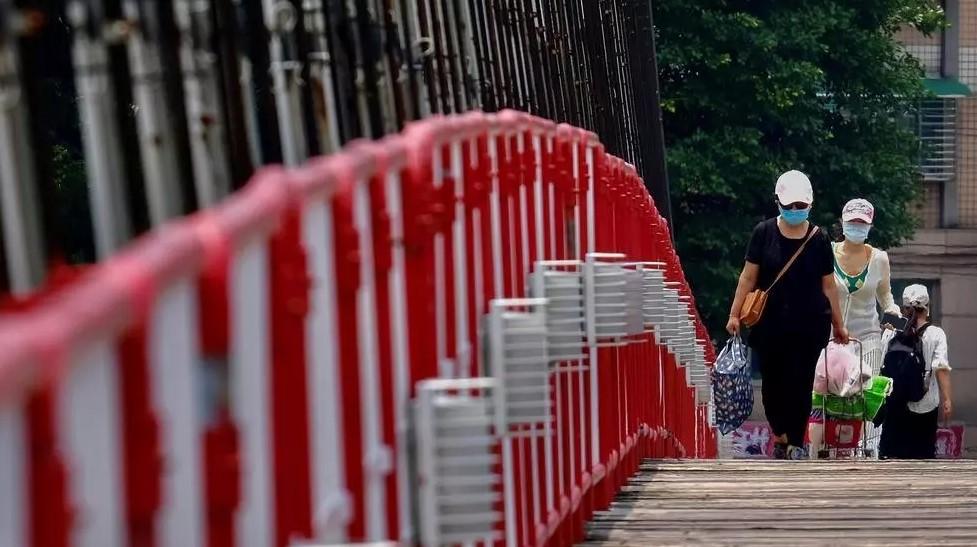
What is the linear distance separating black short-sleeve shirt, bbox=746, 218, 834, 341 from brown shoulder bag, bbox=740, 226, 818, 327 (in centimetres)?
2

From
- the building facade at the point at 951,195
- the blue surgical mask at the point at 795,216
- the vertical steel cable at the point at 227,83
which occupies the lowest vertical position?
the building facade at the point at 951,195

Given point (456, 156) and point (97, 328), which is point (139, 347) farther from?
point (456, 156)

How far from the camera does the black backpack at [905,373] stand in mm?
17359

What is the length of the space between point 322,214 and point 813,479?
6567 millimetres

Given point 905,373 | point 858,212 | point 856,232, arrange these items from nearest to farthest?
1. point 856,232
2. point 858,212
3. point 905,373

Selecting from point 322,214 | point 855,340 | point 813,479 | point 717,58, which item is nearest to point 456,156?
point 322,214

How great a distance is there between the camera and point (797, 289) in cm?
1355

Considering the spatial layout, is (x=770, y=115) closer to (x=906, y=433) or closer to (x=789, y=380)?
(x=906, y=433)

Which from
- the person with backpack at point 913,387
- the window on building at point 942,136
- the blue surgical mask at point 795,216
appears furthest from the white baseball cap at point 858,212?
the window on building at point 942,136

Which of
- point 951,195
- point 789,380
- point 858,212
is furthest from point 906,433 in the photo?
point 951,195

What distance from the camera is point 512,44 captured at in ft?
34.9

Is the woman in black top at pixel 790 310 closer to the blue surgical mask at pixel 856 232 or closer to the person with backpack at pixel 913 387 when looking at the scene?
the blue surgical mask at pixel 856 232

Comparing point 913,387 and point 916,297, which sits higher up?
point 916,297

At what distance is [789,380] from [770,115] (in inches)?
761
